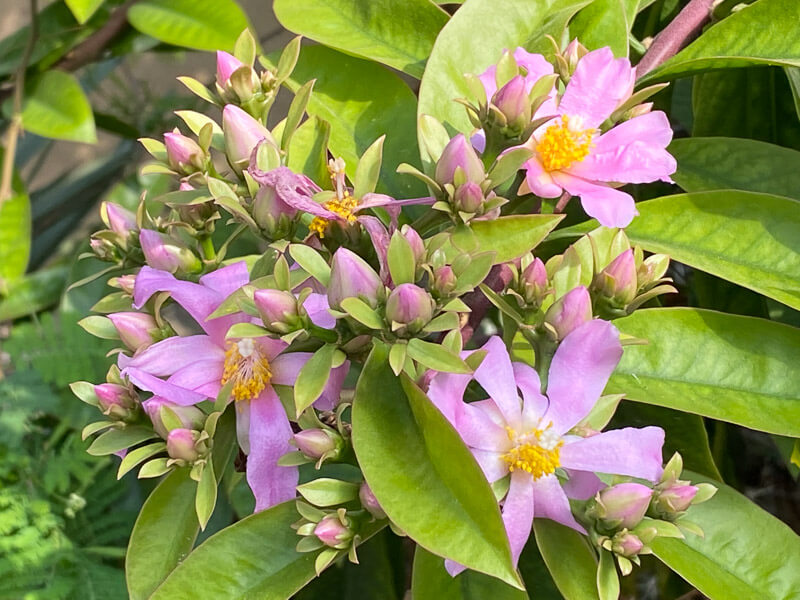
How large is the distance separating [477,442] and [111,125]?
126 centimetres

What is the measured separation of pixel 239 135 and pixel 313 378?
185 mm

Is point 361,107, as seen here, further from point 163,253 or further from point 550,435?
point 550,435

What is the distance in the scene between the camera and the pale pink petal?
1.58ft

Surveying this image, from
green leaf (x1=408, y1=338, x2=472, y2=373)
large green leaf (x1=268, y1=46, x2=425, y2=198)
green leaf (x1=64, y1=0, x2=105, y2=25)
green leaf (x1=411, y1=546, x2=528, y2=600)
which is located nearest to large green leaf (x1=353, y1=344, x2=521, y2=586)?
green leaf (x1=408, y1=338, x2=472, y2=373)

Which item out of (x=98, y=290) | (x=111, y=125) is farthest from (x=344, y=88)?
(x=111, y=125)

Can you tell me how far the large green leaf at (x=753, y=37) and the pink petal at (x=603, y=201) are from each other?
0.16 m

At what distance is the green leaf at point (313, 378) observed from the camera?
43cm

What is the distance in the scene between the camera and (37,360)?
1.11 metres

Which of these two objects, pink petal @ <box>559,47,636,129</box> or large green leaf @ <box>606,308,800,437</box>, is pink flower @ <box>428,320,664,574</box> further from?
pink petal @ <box>559,47,636,129</box>

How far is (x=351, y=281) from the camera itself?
435 mm

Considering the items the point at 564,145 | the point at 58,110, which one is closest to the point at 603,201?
the point at 564,145

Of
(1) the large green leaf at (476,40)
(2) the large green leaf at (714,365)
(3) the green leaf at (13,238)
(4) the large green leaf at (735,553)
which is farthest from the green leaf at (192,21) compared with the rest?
(4) the large green leaf at (735,553)

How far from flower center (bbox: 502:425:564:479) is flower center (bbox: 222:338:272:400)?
170mm

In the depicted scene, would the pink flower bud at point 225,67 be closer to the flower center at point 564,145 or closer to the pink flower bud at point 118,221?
the pink flower bud at point 118,221
